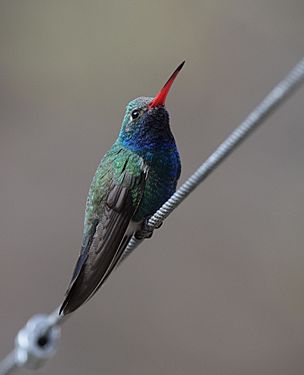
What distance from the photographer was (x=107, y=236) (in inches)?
76.3

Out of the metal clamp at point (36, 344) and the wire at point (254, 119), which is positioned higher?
the wire at point (254, 119)

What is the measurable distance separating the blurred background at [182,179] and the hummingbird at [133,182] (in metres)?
1.91

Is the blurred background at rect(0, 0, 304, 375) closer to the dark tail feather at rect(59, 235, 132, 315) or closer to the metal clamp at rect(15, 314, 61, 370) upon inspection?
the dark tail feather at rect(59, 235, 132, 315)

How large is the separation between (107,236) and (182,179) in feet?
6.15

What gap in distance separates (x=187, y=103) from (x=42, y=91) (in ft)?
3.52

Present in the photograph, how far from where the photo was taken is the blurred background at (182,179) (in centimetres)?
412

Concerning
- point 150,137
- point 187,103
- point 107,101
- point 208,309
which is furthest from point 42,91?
point 150,137

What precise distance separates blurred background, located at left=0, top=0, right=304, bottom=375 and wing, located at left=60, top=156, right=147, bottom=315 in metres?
1.94

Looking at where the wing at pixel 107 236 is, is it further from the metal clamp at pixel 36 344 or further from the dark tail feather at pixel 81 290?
the metal clamp at pixel 36 344

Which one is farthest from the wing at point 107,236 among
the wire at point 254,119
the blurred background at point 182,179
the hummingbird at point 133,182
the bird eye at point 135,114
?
the blurred background at point 182,179

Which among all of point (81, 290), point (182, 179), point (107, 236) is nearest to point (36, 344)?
point (81, 290)

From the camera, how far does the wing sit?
184cm

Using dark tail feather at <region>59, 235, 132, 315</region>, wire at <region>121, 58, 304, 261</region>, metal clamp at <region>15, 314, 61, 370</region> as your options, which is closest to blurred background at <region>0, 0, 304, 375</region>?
dark tail feather at <region>59, 235, 132, 315</region>

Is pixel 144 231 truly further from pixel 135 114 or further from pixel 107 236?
pixel 135 114
